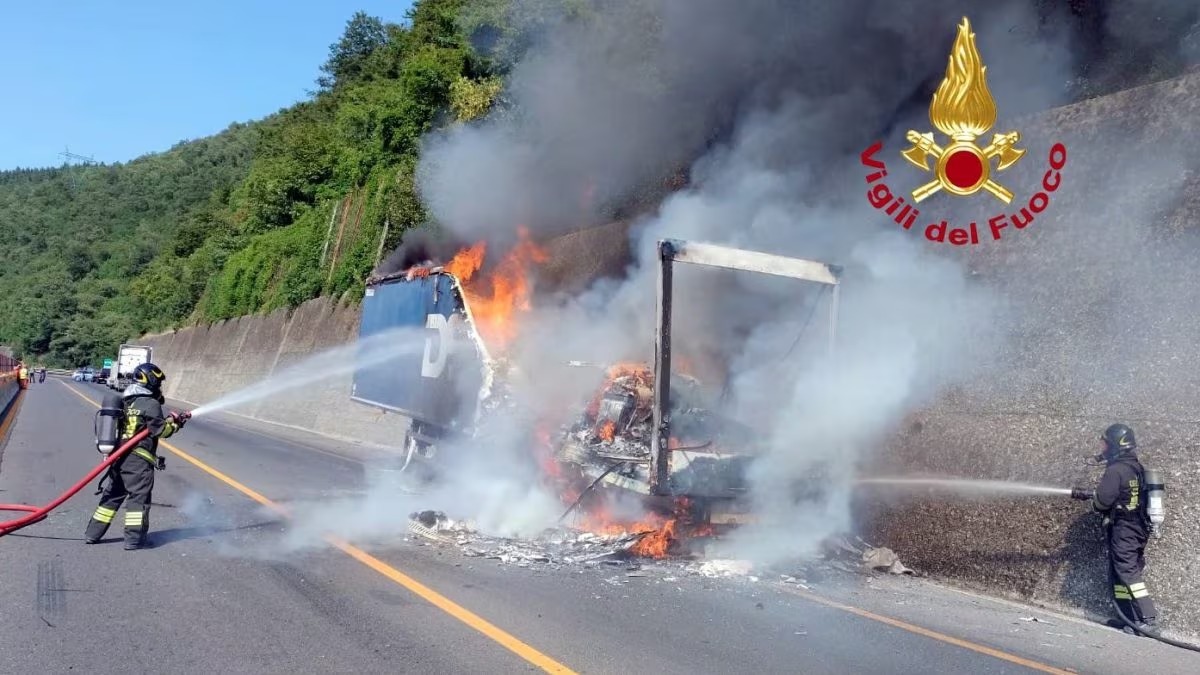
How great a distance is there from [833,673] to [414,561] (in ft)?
11.3

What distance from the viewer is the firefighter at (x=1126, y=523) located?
6.04m

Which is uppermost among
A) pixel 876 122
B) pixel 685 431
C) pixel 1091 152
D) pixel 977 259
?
pixel 876 122

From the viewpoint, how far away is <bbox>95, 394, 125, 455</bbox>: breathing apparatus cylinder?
24.3 ft

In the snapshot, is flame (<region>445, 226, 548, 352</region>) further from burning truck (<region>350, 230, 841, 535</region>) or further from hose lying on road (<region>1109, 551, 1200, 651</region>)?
hose lying on road (<region>1109, 551, 1200, 651</region>)

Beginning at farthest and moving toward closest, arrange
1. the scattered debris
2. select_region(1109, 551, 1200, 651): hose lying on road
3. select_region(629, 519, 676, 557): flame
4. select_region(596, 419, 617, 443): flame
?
1. select_region(596, 419, 617, 443): flame
2. select_region(629, 519, 676, 557): flame
3. the scattered debris
4. select_region(1109, 551, 1200, 651): hose lying on road

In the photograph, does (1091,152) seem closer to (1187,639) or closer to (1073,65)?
(1073,65)

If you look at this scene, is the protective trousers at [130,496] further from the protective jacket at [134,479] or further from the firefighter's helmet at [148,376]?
the firefighter's helmet at [148,376]

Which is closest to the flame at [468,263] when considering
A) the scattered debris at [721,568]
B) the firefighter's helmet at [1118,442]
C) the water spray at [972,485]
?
the scattered debris at [721,568]

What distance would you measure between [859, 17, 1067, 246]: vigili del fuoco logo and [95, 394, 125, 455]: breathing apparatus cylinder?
7.59 meters

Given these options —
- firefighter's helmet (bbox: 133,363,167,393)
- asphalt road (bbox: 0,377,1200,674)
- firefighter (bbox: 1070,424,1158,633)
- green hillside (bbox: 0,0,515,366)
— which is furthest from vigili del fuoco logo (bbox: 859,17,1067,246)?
green hillside (bbox: 0,0,515,366)

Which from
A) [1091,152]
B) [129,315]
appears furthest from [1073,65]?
[129,315]

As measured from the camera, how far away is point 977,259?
898 cm

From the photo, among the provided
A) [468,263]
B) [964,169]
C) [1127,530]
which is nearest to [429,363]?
[468,263]

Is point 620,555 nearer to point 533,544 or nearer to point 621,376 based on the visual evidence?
point 533,544
